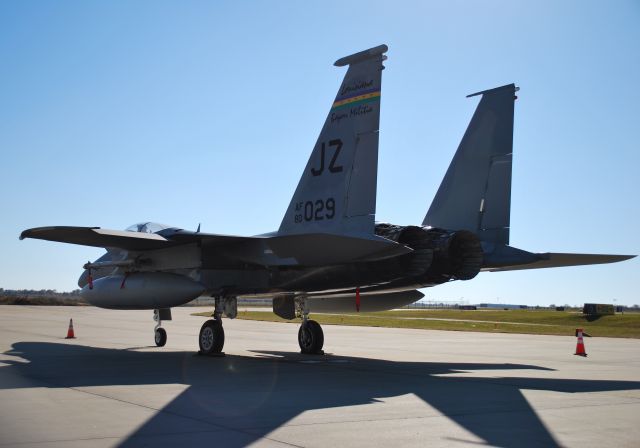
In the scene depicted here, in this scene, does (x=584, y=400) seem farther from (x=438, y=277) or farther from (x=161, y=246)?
(x=161, y=246)

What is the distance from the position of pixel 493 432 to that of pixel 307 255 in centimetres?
649

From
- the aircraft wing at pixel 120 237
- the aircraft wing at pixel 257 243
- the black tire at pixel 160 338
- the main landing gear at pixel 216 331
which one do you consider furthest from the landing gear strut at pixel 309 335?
the black tire at pixel 160 338

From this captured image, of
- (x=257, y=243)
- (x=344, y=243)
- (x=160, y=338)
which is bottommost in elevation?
(x=160, y=338)

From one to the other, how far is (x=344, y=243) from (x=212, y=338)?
4817 mm

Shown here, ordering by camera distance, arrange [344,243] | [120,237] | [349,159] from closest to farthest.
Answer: [344,243] < [349,159] < [120,237]

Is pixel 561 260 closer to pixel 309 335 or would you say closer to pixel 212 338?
pixel 309 335

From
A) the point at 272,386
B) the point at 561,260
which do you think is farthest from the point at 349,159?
the point at 561,260

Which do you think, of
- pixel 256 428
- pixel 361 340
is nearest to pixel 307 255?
pixel 256 428

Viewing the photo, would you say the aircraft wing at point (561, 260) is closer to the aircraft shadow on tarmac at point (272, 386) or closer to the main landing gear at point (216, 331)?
the aircraft shadow on tarmac at point (272, 386)

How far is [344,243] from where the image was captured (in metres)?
10.9

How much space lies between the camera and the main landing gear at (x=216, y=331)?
562 inches

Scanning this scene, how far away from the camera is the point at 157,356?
567 inches

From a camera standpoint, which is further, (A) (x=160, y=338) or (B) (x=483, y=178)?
(A) (x=160, y=338)

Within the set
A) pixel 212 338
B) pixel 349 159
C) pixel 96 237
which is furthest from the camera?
pixel 212 338
